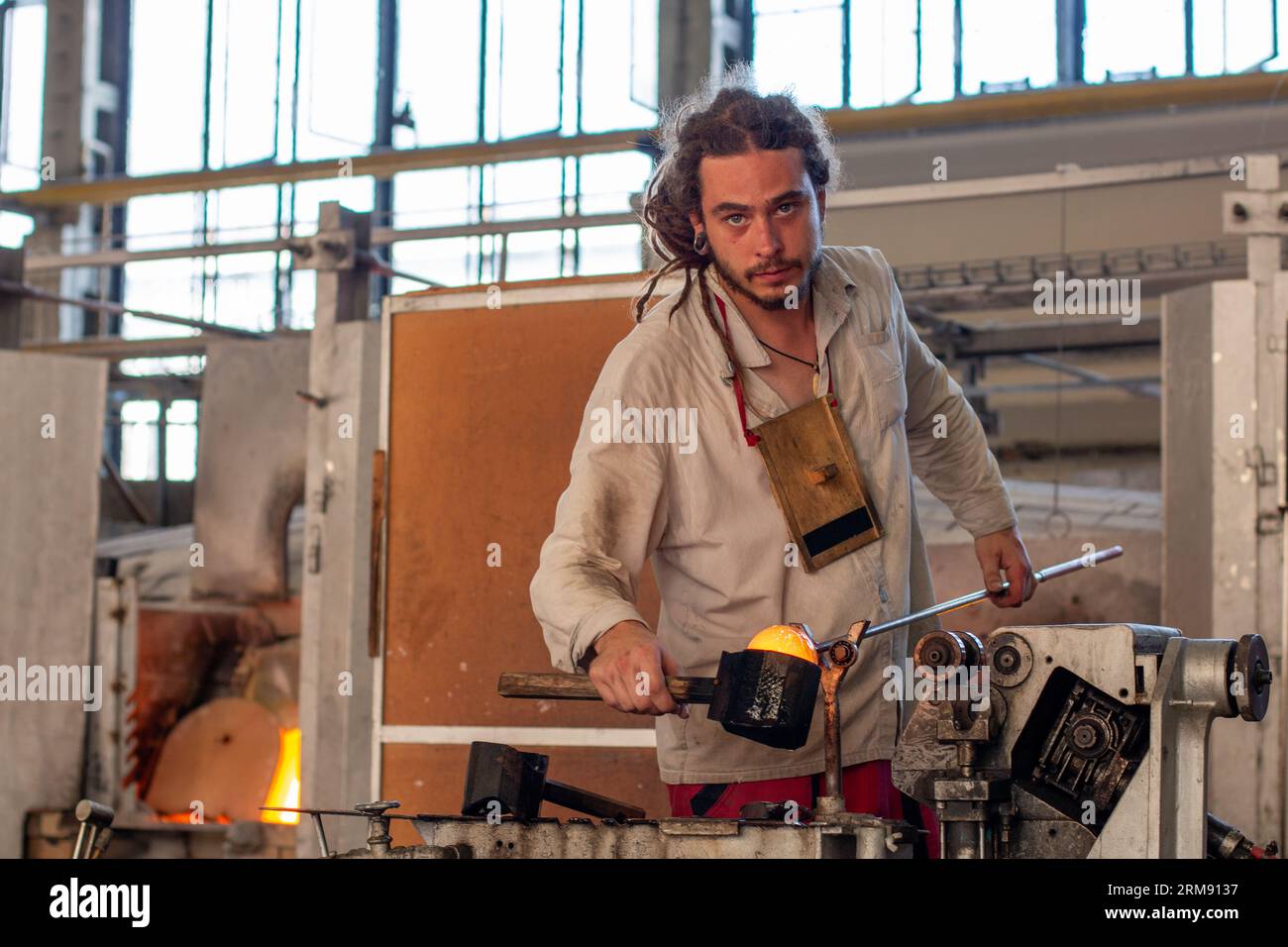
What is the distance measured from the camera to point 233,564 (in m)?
6.50

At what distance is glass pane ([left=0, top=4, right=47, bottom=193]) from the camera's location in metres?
13.8

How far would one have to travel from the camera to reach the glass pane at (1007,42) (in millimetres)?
10977

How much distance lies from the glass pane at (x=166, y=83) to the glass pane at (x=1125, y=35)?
738 centimetres

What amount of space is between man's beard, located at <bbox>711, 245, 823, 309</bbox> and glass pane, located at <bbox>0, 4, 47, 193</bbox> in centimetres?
1228

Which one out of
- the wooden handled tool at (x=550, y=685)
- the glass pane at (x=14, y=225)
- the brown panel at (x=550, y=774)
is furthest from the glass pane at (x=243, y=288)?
the wooden handled tool at (x=550, y=685)

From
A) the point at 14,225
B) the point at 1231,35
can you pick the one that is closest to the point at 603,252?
the point at 14,225

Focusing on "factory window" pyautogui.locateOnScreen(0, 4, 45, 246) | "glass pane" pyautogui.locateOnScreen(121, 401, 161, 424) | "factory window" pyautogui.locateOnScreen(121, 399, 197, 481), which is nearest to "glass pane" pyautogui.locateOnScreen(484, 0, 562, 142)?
"factory window" pyautogui.locateOnScreen(121, 399, 197, 481)

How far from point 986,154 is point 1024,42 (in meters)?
0.90

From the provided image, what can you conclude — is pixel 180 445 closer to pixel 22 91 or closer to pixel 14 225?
pixel 14 225

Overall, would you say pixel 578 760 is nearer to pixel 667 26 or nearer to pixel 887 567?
pixel 887 567

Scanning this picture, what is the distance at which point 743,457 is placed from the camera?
274 centimetres

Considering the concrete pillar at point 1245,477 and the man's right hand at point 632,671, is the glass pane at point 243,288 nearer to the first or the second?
the concrete pillar at point 1245,477
